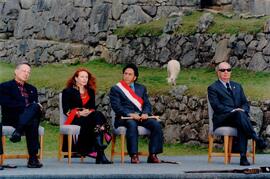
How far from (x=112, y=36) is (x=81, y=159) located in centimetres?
973

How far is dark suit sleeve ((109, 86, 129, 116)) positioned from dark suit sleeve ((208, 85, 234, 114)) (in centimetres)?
125

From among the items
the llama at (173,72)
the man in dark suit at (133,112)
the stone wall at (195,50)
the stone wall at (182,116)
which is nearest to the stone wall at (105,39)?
the stone wall at (195,50)

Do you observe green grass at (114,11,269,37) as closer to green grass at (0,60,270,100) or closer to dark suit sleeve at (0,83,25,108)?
green grass at (0,60,270,100)

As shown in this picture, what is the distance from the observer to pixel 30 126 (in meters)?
Result: 14.4

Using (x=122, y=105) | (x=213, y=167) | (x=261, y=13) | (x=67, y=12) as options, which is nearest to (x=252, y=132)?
(x=213, y=167)

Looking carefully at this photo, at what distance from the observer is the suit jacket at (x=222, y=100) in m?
15.5

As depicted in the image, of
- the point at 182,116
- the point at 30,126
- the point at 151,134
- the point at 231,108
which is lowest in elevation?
the point at 151,134

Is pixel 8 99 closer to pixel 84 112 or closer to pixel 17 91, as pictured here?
pixel 17 91

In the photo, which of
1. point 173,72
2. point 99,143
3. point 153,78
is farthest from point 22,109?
point 153,78

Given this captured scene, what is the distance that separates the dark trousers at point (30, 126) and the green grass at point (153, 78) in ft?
16.2

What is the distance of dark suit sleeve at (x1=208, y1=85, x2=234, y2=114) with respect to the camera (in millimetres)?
15432

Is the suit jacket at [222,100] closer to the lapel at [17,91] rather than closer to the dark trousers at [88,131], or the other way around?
the dark trousers at [88,131]

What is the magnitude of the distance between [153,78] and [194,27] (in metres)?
2.27

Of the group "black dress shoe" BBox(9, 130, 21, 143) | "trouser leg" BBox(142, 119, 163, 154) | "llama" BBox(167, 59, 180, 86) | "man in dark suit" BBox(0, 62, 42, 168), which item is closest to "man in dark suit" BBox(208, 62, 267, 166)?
"trouser leg" BBox(142, 119, 163, 154)
